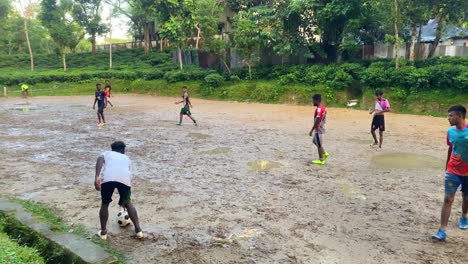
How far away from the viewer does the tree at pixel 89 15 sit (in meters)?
43.1

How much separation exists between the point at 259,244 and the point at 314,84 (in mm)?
18311

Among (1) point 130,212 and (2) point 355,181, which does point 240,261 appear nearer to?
(1) point 130,212

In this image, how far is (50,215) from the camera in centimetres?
618

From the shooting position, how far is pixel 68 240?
4707mm

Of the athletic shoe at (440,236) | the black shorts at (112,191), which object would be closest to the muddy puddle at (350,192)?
the athletic shoe at (440,236)

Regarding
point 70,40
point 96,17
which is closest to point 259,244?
point 70,40

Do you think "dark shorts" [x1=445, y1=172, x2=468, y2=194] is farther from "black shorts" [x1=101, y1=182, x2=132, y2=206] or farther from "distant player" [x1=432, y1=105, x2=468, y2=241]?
"black shorts" [x1=101, y1=182, x2=132, y2=206]

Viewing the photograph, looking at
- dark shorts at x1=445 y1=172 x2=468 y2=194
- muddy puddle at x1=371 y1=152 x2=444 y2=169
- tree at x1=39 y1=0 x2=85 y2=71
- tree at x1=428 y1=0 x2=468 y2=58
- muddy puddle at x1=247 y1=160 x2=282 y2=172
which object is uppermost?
tree at x1=39 y1=0 x2=85 y2=71

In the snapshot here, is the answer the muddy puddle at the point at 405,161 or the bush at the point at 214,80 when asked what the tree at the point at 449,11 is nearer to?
the muddy puddle at the point at 405,161

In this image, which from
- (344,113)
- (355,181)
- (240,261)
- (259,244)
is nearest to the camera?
(240,261)

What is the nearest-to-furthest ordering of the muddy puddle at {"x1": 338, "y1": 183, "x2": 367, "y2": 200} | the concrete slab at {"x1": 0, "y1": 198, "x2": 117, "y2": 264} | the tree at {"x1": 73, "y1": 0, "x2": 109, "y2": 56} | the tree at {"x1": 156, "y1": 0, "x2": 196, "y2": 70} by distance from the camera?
1. the concrete slab at {"x1": 0, "y1": 198, "x2": 117, "y2": 264}
2. the muddy puddle at {"x1": 338, "y1": 183, "x2": 367, "y2": 200}
3. the tree at {"x1": 156, "y1": 0, "x2": 196, "y2": 70}
4. the tree at {"x1": 73, "y1": 0, "x2": 109, "y2": 56}

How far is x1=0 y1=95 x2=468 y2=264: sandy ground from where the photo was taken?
5.18m

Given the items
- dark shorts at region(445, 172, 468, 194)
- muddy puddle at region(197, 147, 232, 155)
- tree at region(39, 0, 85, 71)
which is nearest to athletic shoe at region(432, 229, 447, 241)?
dark shorts at region(445, 172, 468, 194)

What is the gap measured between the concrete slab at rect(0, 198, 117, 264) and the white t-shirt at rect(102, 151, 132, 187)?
86 cm
